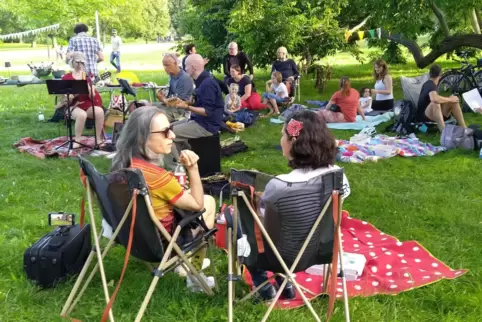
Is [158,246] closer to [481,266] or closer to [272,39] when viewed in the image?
[481,266]

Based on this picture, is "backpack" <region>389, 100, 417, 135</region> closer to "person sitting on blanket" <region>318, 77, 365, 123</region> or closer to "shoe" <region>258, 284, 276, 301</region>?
"person sitting on blanket" <region>318, 77, 365, 123</region>

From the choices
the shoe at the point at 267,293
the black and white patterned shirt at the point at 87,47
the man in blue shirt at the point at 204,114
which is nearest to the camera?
the shoe at the point at 267,293

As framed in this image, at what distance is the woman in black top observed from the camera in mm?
10281

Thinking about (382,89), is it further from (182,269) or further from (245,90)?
(182,269)

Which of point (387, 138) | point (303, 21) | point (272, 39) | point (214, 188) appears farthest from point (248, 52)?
point (214, 188)

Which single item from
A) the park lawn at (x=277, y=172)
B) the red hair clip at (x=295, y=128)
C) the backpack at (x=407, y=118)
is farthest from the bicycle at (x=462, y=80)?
the red hair clip at (x=295, y=128)

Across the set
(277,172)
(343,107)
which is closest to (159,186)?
(277,172)

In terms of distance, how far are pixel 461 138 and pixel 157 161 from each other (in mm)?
5119

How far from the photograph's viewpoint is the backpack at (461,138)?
22.1 ft

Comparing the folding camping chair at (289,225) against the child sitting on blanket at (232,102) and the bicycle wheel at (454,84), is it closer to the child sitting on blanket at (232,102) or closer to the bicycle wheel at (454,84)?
the child sitting on blanket at (232,102)

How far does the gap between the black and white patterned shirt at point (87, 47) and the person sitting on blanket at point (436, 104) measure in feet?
19.6

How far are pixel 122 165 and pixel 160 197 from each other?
0.97 feet

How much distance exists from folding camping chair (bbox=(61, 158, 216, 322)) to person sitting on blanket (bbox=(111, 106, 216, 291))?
0.35 ft

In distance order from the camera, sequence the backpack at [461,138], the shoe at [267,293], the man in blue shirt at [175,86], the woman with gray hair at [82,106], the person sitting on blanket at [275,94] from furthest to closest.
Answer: the person sitting on blanket at [275,94]
the woman with gray hair at [82,106]
the man in blue shirt at [175,86]
the backpack at [461,138]
the shoe at [267,293]
